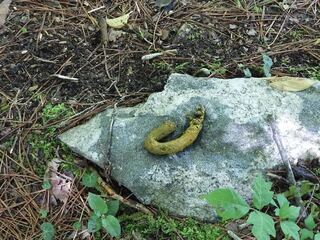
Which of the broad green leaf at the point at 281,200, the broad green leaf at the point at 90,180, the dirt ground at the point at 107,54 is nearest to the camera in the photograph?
the broad green leaf at the point at 281,200

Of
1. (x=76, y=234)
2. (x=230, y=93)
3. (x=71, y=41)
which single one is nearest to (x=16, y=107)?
(x=71, y=41)

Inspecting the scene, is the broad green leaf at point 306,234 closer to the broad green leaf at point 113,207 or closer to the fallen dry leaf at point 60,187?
the broad green leaf at point 113,207

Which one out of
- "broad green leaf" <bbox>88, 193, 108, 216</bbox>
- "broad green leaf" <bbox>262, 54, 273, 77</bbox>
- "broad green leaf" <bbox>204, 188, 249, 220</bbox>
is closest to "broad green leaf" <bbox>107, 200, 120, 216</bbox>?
"broad green leaf" <bbox>88, 193, 108, 216</bbox>

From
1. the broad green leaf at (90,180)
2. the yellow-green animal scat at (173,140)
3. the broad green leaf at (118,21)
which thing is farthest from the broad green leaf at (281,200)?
the broad green leaf at (118,21)

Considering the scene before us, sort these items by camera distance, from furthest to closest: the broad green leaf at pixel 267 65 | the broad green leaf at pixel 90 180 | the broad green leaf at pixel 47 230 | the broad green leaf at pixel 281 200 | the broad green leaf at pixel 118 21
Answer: the broad green leaf at pixel 118 21 < the broad green leaf at pixel 267 65 < the broad green leaf at pixel 90 180 < the broad green leaf at pixel 47 230 < the broad green leaf at pixel 281 200

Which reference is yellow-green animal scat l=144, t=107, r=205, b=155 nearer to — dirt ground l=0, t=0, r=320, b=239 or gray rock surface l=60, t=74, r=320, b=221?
gray rock surface l=60, t=74, r=320, b=221

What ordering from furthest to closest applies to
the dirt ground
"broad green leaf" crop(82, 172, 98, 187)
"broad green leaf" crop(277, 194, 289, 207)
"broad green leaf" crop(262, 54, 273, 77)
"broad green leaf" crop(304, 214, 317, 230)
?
"broad green leaf" crop(262, 54, 273, 77) → the dirt ground → "broad green leaf" crop(82, 172, 98, 187) → "broad green leaf" crop(304, 214, 317, 230) → "broad green leaf" crop(277, 194, 289, 207)
